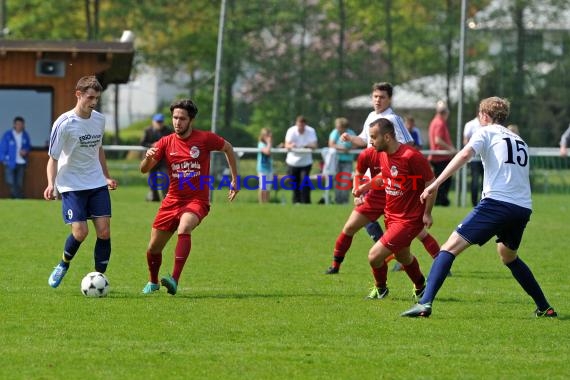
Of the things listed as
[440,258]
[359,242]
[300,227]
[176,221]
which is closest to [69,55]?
[300,227]

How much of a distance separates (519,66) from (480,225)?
1660 centimetres

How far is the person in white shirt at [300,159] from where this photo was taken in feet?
74.7

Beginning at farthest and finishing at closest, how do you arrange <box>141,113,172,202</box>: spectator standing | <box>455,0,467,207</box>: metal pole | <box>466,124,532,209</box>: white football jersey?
<box>141,113,172,202</box>: spectator standing < <box>455,0,467,207</box>: metal pole < <box>466,124,532,209</box>: white football jersey

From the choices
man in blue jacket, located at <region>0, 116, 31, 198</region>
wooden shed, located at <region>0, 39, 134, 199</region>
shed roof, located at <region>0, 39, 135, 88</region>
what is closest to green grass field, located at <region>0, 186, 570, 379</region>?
man in blue jacket, located at <region>0, 116, 31, 198</region>

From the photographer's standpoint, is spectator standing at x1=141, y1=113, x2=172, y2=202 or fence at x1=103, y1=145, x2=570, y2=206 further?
spectator standing at x1=141, y1=113, x2=172, y2=202

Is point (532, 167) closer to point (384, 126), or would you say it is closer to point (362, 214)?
point (362, 214)

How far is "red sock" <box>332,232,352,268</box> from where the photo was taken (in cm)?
1222

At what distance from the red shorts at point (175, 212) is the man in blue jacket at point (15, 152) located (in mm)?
13517

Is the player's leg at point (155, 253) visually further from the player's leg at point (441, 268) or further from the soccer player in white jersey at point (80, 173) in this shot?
the player's leg at point (441, 268)

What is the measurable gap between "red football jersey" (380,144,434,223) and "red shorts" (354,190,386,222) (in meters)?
1.69

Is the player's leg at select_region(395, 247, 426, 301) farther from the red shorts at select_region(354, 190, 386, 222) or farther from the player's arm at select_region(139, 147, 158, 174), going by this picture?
the player's arm at select_region(139, 147, 158, 174)

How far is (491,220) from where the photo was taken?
8.77m

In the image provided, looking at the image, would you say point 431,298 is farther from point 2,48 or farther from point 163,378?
point 2,48

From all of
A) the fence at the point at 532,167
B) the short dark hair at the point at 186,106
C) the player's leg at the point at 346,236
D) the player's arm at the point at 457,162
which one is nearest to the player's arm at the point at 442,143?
the fence at the point at 532,167
